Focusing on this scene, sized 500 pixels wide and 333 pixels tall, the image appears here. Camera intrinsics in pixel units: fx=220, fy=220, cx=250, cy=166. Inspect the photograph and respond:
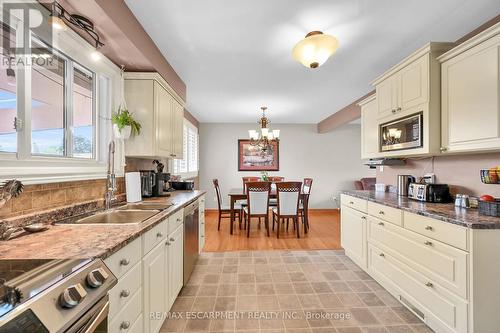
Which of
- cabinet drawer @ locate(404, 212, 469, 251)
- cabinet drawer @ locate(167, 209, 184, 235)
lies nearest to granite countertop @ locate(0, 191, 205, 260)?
cabinet drawer @ locate(167, 209, 184, 235)

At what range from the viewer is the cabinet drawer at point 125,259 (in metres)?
0.98

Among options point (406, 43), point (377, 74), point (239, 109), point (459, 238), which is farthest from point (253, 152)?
point (459, 238)

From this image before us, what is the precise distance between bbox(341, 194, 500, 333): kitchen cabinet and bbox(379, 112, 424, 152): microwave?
68 cm

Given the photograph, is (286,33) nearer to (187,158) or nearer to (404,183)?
(404,183)

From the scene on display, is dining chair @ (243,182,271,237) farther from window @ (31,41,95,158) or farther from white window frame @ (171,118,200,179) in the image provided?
window @ (31,41,95,158)

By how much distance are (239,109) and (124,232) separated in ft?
12.6

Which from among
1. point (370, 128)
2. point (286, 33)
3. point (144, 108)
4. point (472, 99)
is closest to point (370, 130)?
point (370, 128)

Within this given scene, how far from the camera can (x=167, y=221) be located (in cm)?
171

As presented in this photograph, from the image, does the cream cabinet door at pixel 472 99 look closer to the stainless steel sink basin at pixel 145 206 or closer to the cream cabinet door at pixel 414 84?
the cream cabinet door at pixel 414 84

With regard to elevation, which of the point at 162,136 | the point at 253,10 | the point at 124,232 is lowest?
the point at 124,232

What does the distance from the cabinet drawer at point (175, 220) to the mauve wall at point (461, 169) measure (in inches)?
104

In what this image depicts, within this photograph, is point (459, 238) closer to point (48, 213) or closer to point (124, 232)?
point (124, 232)

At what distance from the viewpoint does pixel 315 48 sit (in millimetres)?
1759

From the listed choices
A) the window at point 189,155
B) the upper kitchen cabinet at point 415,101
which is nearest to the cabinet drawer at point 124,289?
the upper kitchen cabinet at point 415,101
